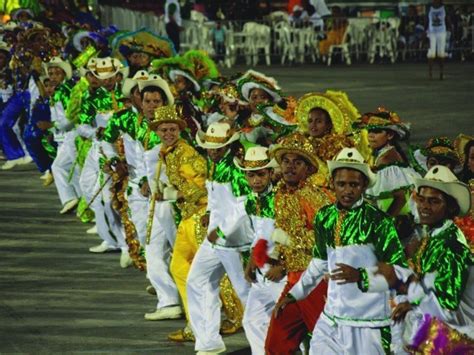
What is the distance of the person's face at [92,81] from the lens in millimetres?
15484

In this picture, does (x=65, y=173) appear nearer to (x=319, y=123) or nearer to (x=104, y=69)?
(x=104, y=69)

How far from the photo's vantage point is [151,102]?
42.4 ft

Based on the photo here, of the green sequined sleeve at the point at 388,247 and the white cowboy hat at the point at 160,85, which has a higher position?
the white cowboy hat at the point at 160,85

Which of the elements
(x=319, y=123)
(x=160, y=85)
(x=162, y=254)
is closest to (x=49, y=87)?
(x=160, y=85)

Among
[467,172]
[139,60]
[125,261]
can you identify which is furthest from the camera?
[139,60]

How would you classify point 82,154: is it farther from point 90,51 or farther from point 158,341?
point 158,341

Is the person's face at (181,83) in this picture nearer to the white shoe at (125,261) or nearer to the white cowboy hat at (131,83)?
the white cowboy hat at (131,83)

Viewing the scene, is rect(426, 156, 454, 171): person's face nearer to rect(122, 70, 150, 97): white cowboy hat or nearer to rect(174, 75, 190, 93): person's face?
rect(122, 70, 150, 97): white cowboy hat

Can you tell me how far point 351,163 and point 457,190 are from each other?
657 millimetres

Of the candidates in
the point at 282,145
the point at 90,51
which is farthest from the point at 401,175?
the point at 90,51

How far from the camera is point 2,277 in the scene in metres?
14.2

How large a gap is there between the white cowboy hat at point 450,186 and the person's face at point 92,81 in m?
7.62

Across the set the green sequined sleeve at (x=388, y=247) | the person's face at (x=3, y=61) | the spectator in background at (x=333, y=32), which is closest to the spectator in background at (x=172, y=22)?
the spectator in background at (x=333, y=32)

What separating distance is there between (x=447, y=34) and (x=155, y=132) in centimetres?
2228
